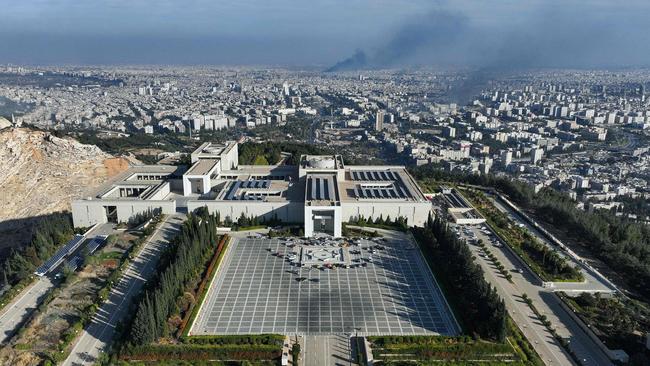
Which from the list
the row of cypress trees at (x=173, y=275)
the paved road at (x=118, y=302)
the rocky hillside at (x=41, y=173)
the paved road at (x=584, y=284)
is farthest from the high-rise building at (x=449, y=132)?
the paved road at (x=118, y=302)

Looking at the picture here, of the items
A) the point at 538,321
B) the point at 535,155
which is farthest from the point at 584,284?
the point at 535,155

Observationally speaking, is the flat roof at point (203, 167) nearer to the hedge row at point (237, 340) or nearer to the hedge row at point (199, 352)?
the hedge row at point (237, 340)

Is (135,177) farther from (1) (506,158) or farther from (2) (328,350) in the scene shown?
(1) (506,158)

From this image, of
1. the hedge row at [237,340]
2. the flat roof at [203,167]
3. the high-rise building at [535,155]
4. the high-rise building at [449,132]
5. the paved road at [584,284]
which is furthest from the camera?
the high-rise building at [449,132]

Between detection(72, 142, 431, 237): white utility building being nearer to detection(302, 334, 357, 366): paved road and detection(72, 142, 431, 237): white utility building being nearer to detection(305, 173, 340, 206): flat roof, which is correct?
detection(305, 173, 340, 206): flat roof

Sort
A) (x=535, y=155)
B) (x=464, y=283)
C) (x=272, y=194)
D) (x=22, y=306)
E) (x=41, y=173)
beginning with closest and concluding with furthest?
(x=22, y=306) → (x=464, y=283) → (x=272, y=194) → (x=41, y=173) → (x=535, y=155)

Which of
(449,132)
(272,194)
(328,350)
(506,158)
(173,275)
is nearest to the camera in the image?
(328,350)
